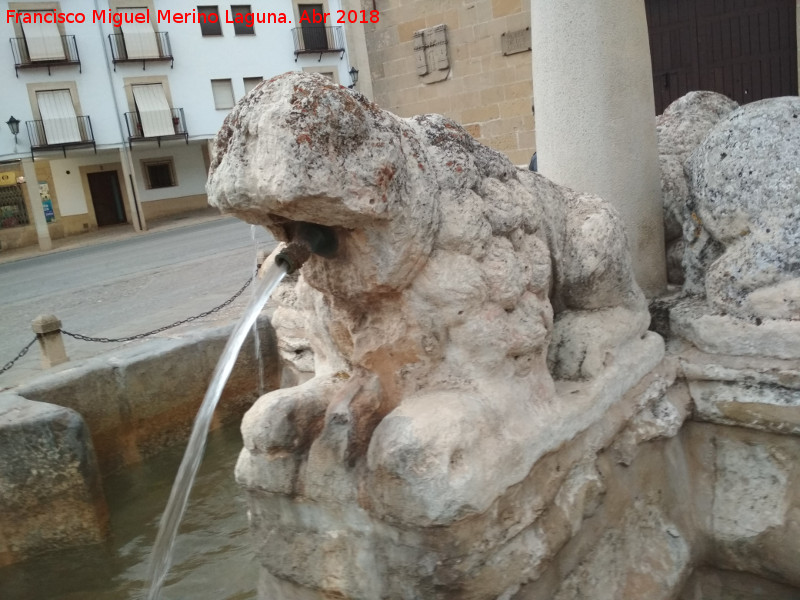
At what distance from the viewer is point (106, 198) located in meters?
22.6

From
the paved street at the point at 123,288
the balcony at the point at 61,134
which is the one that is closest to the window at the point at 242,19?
the balcony at the point at 61,134

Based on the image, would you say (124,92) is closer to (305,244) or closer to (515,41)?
(515,41)

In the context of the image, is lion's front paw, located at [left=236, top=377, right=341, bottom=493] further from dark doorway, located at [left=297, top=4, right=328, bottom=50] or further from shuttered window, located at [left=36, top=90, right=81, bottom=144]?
dark doorway, located at [left=297, top=4, right=328, bottom=50]

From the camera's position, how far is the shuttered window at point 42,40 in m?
19.8

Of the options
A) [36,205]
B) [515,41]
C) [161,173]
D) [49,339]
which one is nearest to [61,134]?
[36,205]

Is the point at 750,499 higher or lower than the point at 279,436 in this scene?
lower

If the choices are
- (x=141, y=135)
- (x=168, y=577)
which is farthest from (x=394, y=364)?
(x=141, y=135)

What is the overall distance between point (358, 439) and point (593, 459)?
0.62 m

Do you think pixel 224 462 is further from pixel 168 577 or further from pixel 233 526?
pixel 168 577

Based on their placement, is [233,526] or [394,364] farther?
[233,526]

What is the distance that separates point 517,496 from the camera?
1.60 m

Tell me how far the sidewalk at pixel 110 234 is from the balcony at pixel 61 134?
7.76 ft

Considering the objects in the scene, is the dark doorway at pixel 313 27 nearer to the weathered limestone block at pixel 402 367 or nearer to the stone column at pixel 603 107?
the stone column at pixel 603 107

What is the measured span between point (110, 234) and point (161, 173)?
3.27 metres
